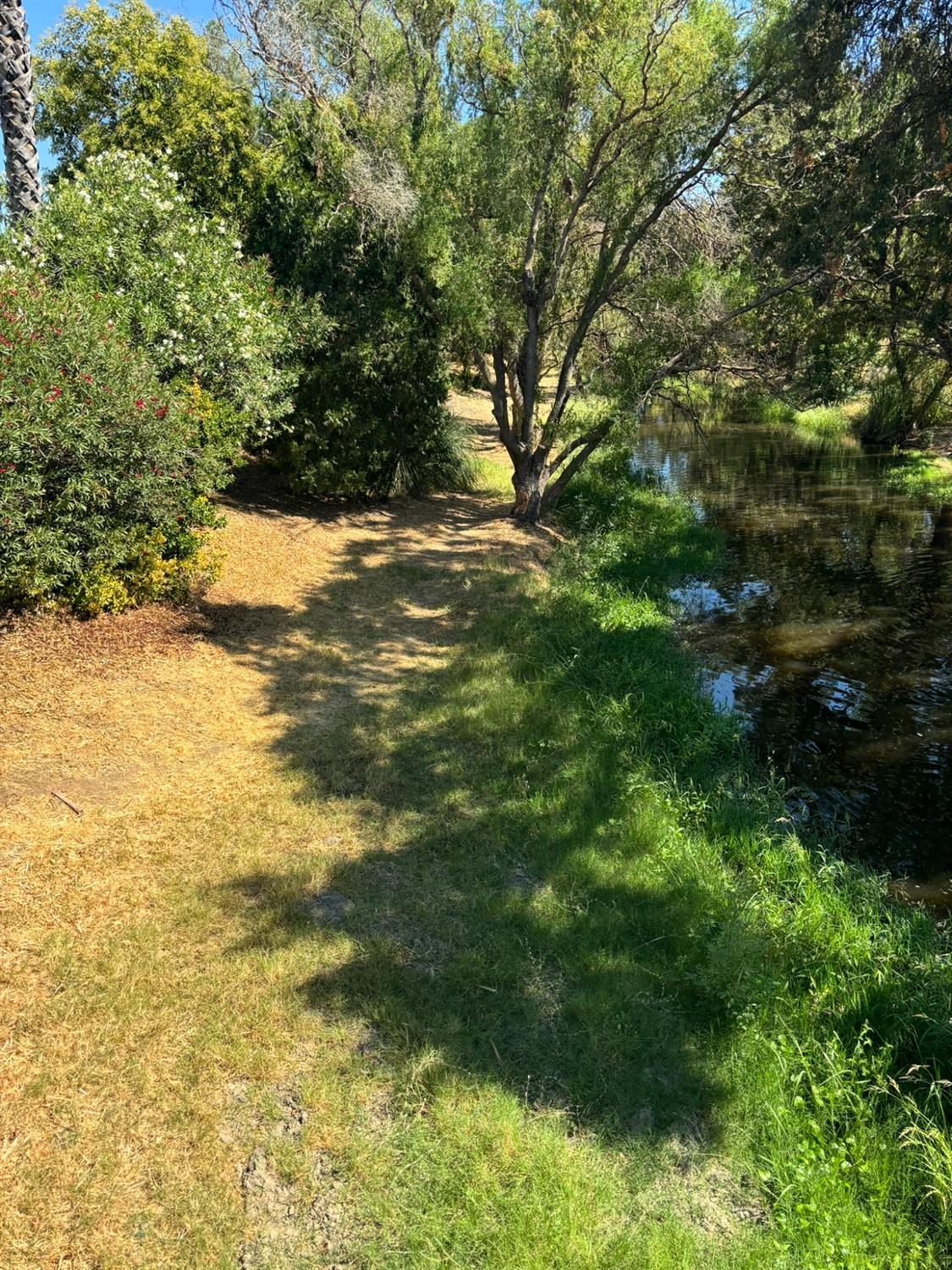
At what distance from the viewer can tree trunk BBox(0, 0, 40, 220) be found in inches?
299

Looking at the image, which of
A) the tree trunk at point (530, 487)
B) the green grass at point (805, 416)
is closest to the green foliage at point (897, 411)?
the green grass at point (805, 416)

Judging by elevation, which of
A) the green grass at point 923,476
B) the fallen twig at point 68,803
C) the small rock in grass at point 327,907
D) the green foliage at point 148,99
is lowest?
the small rock in grass at point 327,907

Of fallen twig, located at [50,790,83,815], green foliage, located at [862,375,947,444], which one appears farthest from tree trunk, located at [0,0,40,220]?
green foliage, located at [862,375,947,444]

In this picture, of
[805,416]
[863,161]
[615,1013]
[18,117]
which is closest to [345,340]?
[18,117]

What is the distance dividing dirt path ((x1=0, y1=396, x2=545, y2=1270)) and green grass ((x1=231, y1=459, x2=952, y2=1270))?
0.33 meters

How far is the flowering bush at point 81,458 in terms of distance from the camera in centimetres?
553

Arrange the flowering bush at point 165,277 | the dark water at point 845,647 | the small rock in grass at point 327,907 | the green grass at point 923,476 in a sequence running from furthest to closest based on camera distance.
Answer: the green grass at point 923,476
the flowering bush at point 165,277
the dark water at point 845,647
the small rock in grass at point 327,907

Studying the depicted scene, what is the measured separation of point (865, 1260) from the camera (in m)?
2.75

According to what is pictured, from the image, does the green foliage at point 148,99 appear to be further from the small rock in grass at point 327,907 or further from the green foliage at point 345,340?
the small rock in grass at point 327,907

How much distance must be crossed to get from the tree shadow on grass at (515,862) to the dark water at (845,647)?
2.87ft

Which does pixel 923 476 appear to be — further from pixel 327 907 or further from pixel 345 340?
pixel 327 907

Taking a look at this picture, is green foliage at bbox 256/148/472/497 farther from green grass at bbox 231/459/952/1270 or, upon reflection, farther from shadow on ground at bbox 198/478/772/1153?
green grass at bbox 231/459/952/1270

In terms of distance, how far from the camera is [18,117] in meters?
7.85

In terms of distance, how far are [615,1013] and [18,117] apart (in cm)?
959
